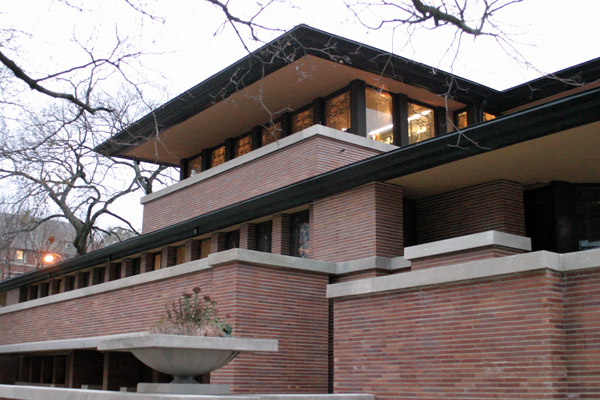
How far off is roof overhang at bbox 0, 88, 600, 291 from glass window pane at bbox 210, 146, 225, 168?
5.49 meters

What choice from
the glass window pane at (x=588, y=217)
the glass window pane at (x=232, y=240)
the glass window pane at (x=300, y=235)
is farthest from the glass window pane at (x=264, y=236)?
the glass window pane at (x=588, y=217)

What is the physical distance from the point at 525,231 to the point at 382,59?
578cm

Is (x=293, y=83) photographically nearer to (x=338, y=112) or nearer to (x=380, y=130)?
(x=338, y=112)

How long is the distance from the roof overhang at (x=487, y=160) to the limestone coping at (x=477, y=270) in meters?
1.97

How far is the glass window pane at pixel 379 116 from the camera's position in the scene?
1941cm

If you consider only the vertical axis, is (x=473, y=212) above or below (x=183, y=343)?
above

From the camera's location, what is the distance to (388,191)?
1634 centimetres

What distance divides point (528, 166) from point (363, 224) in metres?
3.84

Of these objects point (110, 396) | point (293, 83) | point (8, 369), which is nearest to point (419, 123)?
point (293, 83)

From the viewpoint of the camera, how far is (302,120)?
21.1m

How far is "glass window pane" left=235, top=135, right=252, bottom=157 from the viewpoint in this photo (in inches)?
931

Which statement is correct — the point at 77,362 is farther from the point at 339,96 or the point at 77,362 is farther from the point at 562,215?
the point at 562,215

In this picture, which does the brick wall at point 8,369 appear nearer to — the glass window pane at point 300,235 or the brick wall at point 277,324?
the glass window pane at point 300,235

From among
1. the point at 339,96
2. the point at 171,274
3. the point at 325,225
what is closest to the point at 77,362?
the point at 171,274
